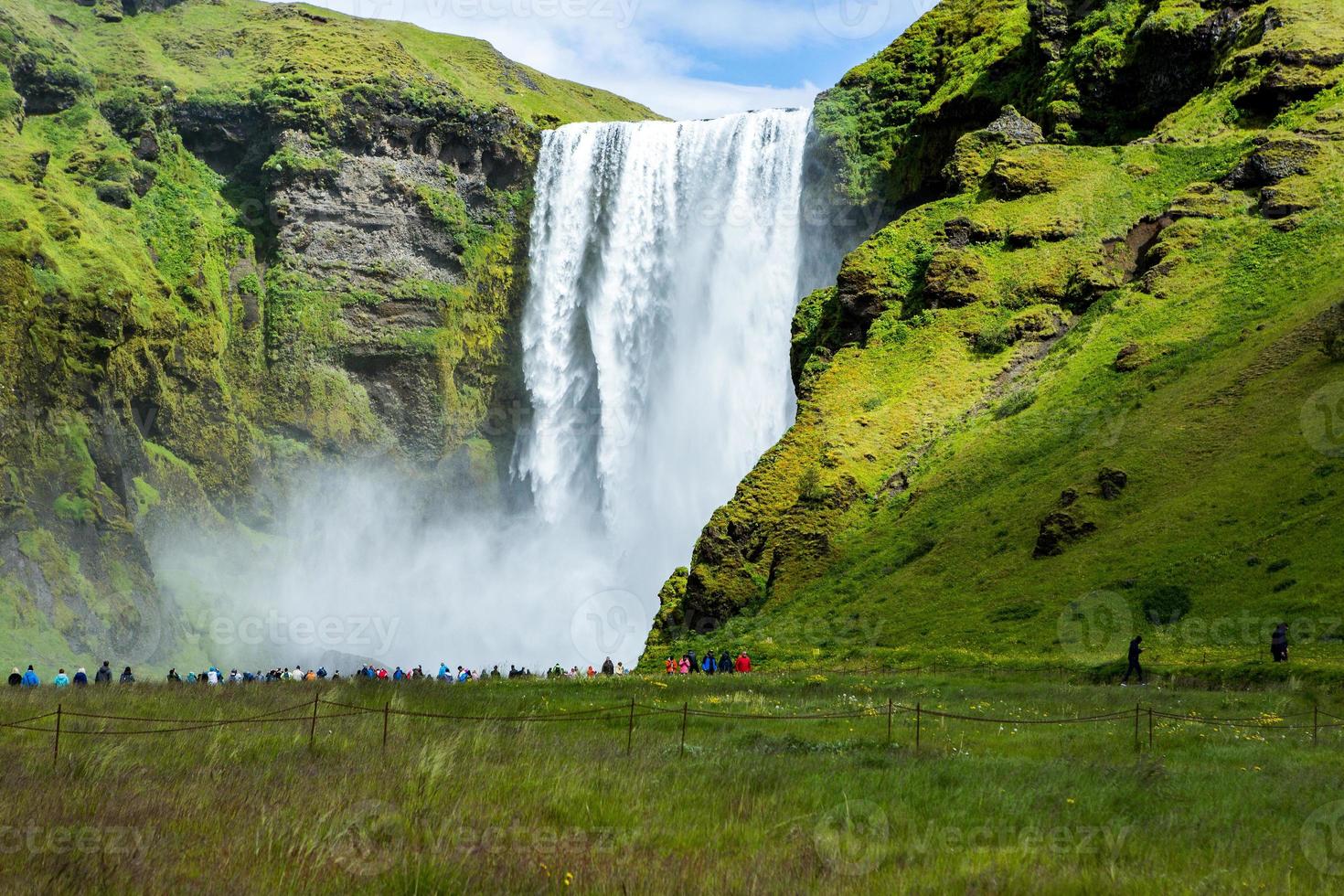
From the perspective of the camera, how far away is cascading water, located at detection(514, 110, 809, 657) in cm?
7475

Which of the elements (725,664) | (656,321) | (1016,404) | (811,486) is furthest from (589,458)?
(725,664)

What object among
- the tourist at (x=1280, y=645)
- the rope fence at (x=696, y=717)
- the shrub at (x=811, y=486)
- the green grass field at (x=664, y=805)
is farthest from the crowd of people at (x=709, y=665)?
the tourist at (x=1280, y=645)

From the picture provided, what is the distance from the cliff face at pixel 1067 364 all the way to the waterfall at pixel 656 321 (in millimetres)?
7059

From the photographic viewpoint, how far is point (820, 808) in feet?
41.5

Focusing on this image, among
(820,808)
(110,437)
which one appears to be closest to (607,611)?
(110,437)

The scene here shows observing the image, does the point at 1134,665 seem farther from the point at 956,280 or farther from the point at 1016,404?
the point at 956,280

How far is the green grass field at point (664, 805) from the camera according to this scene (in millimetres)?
9148

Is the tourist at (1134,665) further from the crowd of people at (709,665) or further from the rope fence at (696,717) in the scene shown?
the crowd of people at (709,665)

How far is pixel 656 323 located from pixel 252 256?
3399 centimetres

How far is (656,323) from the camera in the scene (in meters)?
81.4

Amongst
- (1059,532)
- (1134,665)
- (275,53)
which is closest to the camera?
(1134,665)

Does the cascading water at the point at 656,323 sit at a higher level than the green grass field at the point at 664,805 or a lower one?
higher

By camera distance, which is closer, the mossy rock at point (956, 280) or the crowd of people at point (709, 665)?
the crowd of people at point (709, 665)

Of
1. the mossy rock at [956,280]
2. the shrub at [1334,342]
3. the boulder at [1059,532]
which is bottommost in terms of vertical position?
the boulder at [1059,532]
